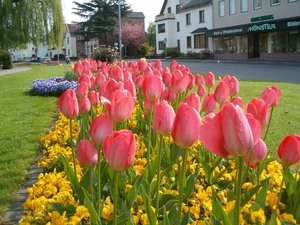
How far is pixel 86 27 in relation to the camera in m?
62.0

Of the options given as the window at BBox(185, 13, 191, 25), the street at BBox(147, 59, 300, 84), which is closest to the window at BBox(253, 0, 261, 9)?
the street at BBox(147, 59, 300, 84)

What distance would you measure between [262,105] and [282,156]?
28 centimetres

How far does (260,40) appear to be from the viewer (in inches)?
1312

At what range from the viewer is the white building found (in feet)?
138

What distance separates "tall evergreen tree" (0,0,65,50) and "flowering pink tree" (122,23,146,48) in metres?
33.4

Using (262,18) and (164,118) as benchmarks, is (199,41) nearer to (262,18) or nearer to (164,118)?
(262,18)

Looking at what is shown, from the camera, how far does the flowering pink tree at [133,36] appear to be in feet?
204

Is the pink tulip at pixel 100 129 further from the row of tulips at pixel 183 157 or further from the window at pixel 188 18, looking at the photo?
the window at pixel 188 18

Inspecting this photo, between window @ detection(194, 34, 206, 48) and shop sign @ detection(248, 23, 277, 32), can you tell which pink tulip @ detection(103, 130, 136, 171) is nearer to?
shop sign @ detection(248, 23, 277, 32)

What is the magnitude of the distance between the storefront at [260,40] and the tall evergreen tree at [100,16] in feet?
80.1

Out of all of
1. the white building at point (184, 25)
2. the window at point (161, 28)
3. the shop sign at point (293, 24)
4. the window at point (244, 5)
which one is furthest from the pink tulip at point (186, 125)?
the window at point (161, 28)

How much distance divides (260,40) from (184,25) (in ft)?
51.1

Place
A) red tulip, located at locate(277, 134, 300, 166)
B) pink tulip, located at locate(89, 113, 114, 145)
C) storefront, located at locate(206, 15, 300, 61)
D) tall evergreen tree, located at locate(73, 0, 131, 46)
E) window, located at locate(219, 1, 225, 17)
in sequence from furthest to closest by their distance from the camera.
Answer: tall evergreen tree, located at locate(73, 0, 131, 46) < window, located at locate(219, 1, 225, 17) < storefront, located at locate(206, 15, 300, 61) < pink tulip, located at locate(89, 113, 114, 145) < red tulip, located at locate(277, 134, 300, 166)

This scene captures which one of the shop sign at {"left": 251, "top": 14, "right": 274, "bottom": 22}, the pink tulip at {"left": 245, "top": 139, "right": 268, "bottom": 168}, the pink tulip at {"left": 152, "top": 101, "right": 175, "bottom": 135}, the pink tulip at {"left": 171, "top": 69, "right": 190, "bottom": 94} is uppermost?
the shop sign at {"left": 251, "top": 14, "right": 274, "bottom": 22}
